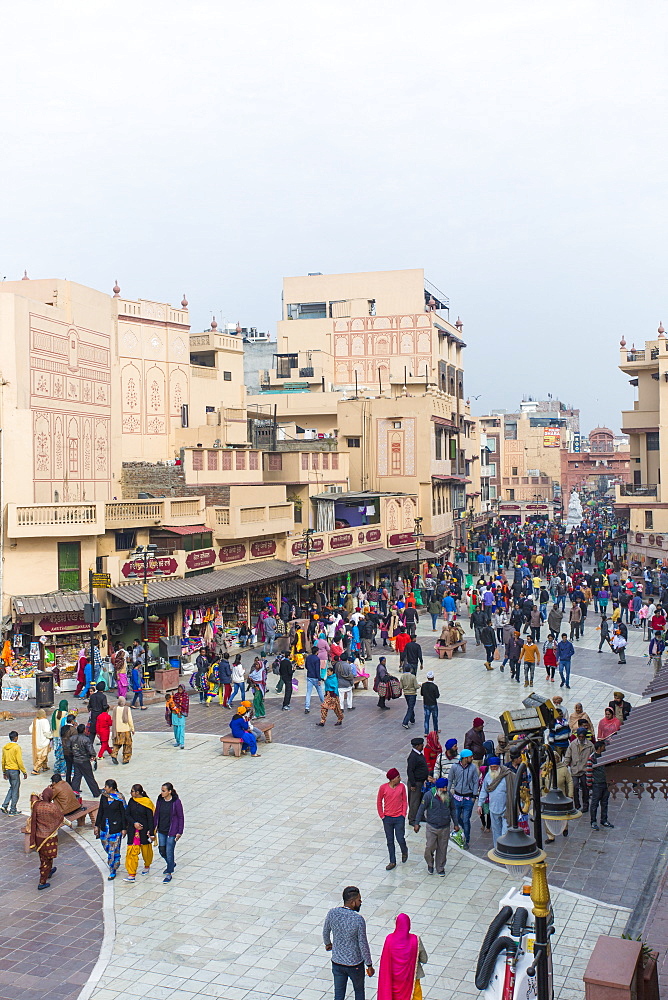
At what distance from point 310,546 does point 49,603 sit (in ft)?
41.0

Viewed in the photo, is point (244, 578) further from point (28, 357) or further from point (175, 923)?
point (175, 923)

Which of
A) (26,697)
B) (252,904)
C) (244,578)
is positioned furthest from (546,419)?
Answer: (252,904)

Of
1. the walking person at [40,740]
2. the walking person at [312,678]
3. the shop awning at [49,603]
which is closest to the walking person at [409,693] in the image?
the walking person at [312,678]

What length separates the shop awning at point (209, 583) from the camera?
25578mm

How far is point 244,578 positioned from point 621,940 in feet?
74.2

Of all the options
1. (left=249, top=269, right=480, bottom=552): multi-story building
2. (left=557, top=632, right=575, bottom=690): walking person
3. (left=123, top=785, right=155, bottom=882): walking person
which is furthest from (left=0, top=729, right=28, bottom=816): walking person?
(left=249, top=269, right=480, bottom=552): multi-story building

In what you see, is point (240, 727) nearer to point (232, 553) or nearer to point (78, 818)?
point (78, 818)

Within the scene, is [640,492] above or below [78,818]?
above

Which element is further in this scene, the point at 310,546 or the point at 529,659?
the point at 310,546

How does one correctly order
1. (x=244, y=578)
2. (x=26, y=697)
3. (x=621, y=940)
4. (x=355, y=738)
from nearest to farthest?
(x=621, y=940) < (x=355, y=738) < (x=26, y=697) < (x=244, y=578)

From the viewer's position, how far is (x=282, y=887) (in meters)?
11.6

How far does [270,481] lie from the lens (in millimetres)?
40094

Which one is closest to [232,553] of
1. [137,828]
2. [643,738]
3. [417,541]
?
[417,541]

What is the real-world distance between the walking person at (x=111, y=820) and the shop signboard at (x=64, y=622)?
44.8 feet
